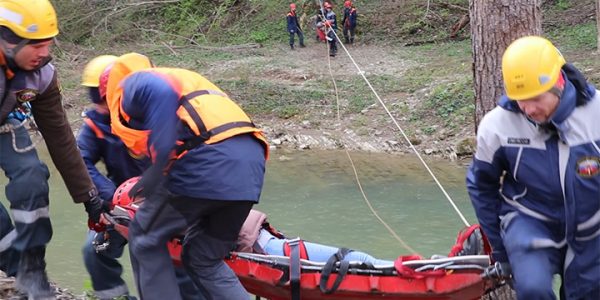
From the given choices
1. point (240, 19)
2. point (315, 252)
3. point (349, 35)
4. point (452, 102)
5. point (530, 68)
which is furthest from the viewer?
point (240, 19)

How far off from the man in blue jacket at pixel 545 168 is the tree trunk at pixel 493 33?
135cm

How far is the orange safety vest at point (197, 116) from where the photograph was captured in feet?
13.7

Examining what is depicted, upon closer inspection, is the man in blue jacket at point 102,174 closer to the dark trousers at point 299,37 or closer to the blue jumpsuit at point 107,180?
the blue jumpsuit at point 107,180

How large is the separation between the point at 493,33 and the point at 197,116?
221cm

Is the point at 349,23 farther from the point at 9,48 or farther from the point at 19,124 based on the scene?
the point at 9,48

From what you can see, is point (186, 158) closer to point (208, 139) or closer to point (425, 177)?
point (208, 139)

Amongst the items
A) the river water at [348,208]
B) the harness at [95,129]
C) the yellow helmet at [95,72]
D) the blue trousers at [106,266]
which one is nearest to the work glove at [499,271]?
the blue trousers at [106,266]

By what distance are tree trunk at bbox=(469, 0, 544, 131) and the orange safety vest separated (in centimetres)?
176

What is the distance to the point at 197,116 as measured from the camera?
4176 millimetres

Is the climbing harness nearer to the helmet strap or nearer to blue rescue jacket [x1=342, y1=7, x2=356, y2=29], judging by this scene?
the helmet strap

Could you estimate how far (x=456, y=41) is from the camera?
73.8ft

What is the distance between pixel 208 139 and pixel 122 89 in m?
0.56

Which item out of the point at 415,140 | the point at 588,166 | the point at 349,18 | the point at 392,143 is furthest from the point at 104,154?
the point at 349,18

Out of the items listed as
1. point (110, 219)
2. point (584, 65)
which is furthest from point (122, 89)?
point (584, 65)
